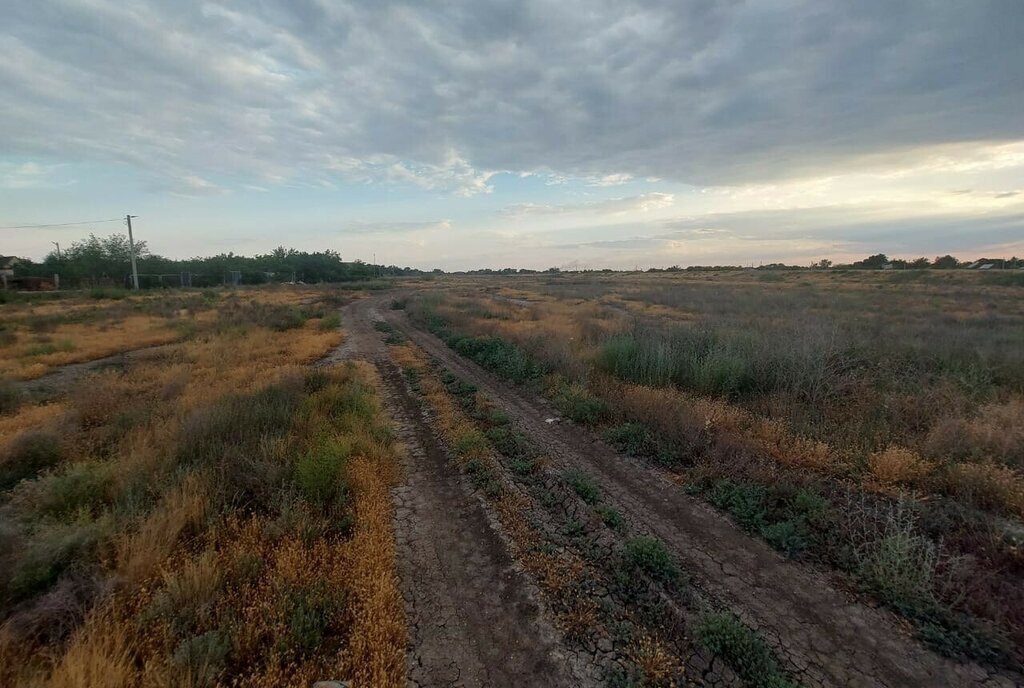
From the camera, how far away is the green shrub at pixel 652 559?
4055 mm

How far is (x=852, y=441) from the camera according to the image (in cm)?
657

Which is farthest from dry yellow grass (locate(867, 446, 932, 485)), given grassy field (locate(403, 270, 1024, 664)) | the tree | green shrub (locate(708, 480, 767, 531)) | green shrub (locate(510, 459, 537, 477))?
the tree

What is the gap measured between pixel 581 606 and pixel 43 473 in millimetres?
7385

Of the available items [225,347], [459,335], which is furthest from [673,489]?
[225,347]

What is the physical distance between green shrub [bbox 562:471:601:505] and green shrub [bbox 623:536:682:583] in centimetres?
108

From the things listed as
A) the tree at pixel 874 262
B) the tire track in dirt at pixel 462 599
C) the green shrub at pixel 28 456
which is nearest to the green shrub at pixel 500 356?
the tire track in dirt at pixel 462 599

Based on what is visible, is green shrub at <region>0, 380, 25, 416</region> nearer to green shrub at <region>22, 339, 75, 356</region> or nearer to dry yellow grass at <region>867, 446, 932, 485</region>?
green shrub at <region>22, 339, 75, 356</region>

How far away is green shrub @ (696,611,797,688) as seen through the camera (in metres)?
3.02

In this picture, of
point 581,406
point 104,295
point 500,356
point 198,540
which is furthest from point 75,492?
point 104,295

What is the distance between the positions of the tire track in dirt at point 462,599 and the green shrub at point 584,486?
4.23ft

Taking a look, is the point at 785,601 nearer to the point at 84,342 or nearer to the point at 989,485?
the point at 989,485

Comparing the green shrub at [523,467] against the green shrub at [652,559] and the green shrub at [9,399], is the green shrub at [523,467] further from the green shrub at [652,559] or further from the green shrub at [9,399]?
the green shrub at [9,399]

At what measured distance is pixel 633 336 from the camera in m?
12.9

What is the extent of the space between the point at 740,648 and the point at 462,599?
2.23 m
